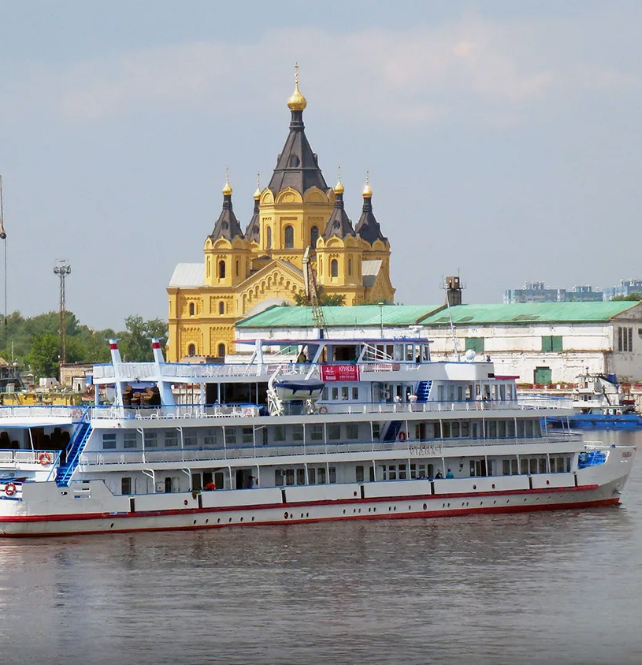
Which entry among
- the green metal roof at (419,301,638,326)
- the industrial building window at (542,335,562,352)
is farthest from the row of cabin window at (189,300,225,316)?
the industrial building window at (542,335,562,352)

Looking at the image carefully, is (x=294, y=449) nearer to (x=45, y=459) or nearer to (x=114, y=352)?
(x=114, y=352)

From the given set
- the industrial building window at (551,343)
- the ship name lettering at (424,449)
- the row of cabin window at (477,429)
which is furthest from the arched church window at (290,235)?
the ship name lettering at (424,449)

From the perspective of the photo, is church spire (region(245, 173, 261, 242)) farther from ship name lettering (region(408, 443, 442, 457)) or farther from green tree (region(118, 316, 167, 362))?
ship name lettering (region(408, 443, 442, 457))

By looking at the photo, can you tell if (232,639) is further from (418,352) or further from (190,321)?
(190,321)

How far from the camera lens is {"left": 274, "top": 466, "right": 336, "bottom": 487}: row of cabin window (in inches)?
1896

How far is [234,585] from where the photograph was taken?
127 ft

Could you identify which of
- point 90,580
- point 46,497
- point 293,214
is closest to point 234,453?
point 46,497

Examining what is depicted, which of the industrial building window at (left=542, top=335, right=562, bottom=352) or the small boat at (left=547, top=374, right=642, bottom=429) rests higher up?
the industrial building window at (left=542, top=335, right=562, bottom=352)

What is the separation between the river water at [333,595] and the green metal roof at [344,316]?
86.6 meters

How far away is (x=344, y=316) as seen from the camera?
140625mm

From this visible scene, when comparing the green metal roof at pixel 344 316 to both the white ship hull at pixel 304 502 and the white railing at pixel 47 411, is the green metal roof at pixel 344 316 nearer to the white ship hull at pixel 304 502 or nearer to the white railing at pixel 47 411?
the white ship hull at pixel 304 502

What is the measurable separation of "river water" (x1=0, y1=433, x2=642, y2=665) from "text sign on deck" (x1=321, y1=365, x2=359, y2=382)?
14.7 ft

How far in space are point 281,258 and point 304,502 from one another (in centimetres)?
12469

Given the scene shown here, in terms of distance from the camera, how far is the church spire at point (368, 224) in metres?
177
